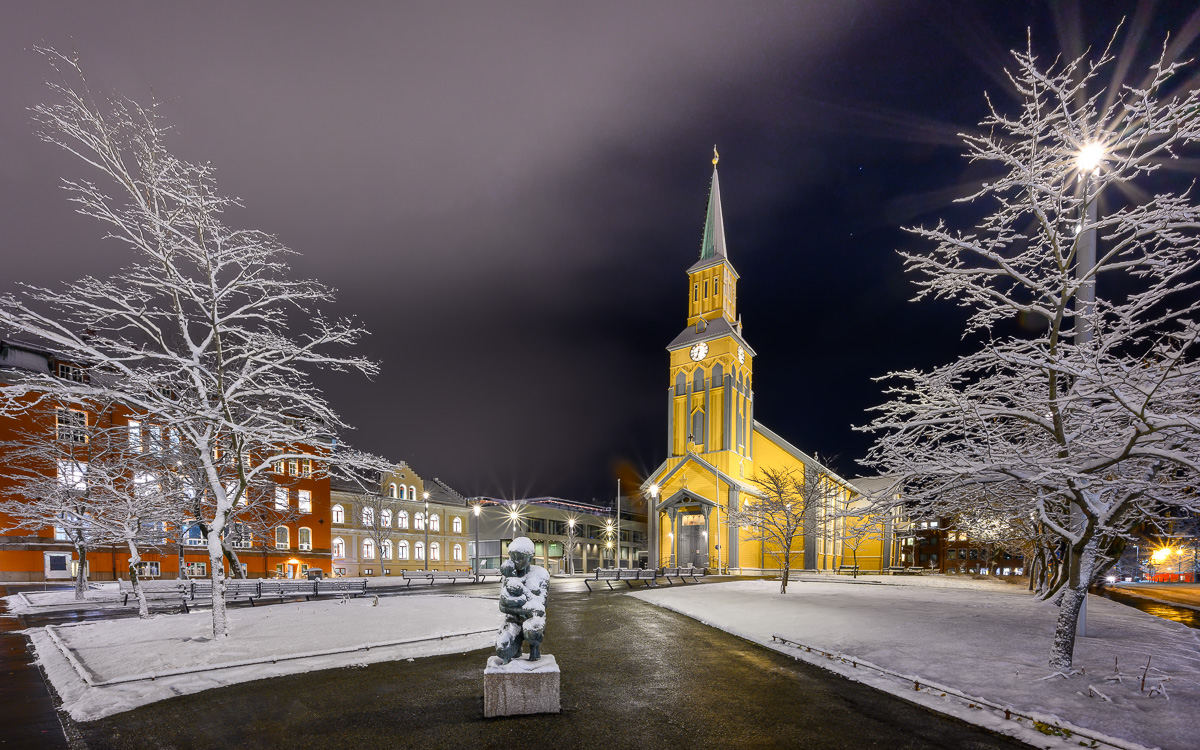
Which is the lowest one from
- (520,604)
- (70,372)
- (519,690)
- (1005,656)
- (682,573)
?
(682,573)

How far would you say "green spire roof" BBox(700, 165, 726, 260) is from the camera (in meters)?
56.8

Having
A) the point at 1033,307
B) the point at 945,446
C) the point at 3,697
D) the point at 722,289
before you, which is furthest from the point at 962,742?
the point at 722,289

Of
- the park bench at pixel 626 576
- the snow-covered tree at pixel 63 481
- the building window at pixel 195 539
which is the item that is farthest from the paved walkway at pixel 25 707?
the building window at pixel 195 539

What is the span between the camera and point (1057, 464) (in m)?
8.30

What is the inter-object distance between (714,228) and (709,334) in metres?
13.5

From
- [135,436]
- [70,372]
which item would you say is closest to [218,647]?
[135,436]

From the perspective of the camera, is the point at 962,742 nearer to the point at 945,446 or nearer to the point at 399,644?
the point at 945,446

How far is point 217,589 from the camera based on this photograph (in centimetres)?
1235

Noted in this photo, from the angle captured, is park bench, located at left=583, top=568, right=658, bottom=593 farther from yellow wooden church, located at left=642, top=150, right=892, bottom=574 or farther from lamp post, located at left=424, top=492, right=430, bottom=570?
lamp post, located at left=424, top=492, right=430, bottom=570

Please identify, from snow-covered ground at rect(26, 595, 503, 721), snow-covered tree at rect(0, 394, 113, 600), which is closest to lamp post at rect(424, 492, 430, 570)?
snow-covered tree at rect(0, 394, 113, 600)

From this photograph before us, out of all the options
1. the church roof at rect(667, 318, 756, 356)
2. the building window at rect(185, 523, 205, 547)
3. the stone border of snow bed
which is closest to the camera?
the stone border of snow bed

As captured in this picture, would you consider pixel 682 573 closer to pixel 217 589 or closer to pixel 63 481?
pixel 217 589

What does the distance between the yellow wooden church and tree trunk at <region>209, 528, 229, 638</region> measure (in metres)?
37.4

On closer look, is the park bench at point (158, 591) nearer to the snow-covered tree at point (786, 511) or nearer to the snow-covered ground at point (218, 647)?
the snow-covered ground at point (218, 647)
